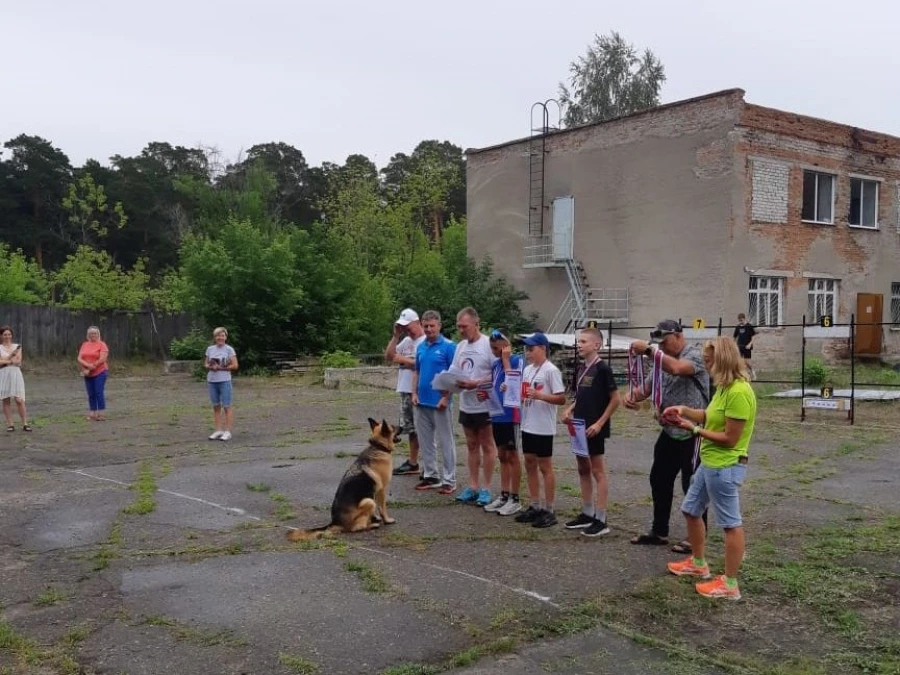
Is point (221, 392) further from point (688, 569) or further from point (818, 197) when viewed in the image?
point (818, 197)

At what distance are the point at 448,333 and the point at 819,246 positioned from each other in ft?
39.5

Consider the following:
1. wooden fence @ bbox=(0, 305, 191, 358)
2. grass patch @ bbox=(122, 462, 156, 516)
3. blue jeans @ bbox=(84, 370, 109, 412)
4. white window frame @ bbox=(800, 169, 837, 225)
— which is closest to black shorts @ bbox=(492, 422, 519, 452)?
grass patch @ bbox=(122, 462, 156, 516)

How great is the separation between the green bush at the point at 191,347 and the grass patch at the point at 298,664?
2573 cm

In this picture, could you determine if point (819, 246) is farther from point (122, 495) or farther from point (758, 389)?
point (122, 495)

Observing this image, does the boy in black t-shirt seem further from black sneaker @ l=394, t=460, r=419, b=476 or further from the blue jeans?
the blue jeans

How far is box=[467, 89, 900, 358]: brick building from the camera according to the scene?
930 inches

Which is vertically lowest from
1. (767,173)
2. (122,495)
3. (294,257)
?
(122,495)

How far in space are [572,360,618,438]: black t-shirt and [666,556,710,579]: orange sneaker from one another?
1264mm

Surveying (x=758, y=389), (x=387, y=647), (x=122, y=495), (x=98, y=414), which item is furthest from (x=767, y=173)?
(x=387, y=647)

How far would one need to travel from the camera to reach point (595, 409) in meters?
6.97

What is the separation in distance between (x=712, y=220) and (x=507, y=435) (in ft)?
58.0

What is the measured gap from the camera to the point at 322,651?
4.66 metres

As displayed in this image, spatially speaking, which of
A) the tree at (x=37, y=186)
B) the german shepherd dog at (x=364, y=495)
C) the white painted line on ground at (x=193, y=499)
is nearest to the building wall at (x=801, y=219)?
the german shepherd dog at (x=364, y=495)

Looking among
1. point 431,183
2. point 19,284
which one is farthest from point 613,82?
point 19,284
